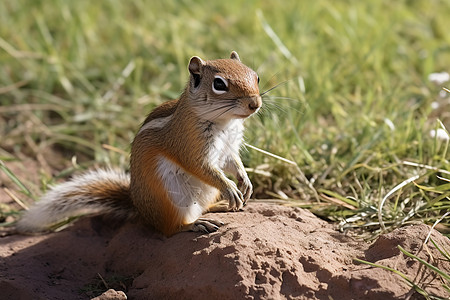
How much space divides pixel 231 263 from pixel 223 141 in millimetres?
750

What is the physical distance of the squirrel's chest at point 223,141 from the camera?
330cm

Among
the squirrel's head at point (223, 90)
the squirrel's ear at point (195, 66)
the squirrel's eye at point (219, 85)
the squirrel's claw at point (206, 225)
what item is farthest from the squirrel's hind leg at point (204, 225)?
the squirrel's ear at point (195, 66)

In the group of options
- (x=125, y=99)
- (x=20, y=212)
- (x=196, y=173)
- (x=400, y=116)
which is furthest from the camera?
(x=125, y=99)

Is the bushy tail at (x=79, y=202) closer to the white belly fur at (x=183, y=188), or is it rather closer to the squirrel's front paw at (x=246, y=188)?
the white belly fur at (x=183, y=188)

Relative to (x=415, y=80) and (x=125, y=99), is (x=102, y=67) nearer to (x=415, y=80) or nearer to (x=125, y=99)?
(x=125, y=99)

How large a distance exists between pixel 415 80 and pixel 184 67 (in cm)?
183

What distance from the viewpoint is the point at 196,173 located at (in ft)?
10.8

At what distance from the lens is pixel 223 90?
10.4 feet

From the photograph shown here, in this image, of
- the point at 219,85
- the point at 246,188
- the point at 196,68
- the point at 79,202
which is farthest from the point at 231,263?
the point at 79,202

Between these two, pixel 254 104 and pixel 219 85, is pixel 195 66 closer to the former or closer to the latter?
pixel 219 85

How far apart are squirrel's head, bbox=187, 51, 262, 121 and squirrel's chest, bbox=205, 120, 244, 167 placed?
0.28ft

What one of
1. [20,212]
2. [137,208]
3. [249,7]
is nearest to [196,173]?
[137,208]

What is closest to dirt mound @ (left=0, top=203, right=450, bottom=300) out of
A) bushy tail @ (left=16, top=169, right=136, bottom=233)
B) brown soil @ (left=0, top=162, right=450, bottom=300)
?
brown soil @ (left=0, top=162, right=450, bottom=300)

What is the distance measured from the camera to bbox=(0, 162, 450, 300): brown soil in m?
2.71
